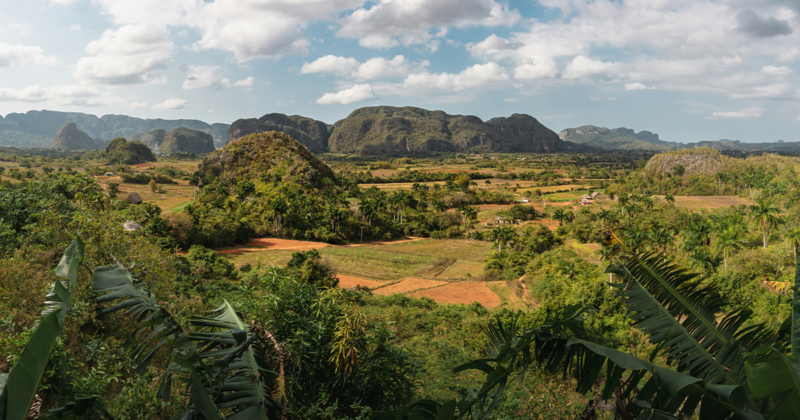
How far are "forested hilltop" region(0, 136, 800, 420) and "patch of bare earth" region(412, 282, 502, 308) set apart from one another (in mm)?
224

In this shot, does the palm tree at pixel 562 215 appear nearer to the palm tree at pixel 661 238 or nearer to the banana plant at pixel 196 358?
the palm tree at pixel 661 238

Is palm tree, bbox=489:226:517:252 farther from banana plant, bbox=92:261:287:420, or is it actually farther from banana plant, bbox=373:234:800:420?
banana plant, bbox=92:261:287:420

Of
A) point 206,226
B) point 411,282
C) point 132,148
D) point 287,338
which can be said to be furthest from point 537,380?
point 132,148

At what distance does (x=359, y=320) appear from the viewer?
284 inches

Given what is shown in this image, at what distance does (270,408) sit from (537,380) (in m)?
9.66

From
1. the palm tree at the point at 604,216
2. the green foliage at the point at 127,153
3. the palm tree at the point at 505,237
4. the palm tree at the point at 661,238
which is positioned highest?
the green foliage at the point at 127,153

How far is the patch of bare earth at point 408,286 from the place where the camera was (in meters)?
26.1

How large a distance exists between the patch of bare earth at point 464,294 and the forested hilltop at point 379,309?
0.22 m

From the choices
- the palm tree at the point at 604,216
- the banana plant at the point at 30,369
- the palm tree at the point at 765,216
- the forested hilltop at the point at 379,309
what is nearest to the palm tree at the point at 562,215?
the forested hilltop at the point at 379,309

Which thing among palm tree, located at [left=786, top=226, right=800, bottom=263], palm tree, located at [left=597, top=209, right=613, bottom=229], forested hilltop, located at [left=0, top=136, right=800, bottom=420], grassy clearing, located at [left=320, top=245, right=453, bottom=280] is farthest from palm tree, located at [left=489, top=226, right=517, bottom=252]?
palm tree, located at [left=786, top=226, right=800, bottom=263]

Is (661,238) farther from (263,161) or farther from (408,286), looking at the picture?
(263,161)

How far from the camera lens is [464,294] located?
2547cm

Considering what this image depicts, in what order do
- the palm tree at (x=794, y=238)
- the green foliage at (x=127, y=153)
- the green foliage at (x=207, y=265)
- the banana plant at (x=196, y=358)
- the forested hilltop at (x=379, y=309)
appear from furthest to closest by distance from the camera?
1. the green foliage at (x=127, y=153)
2. the palm tree at (x=794, y=238)
3. the green foliage at (x=207, y=265)
4. the banana plant at (x=196, y=358)
5. the forested hilltop at (x=379, y=309)

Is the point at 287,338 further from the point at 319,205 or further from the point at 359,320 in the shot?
the point at 319,205
